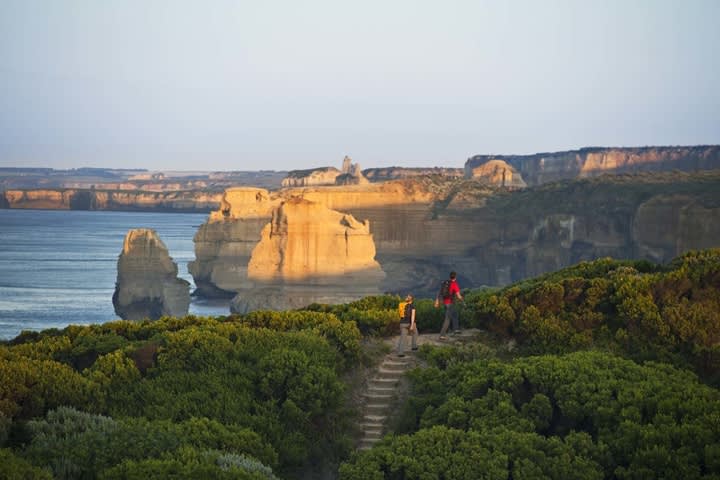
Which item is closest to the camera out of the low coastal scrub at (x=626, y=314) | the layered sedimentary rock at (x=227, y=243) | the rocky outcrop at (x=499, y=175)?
the low coastal scrub at (x=626, y=314)

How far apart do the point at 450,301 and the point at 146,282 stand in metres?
60.7

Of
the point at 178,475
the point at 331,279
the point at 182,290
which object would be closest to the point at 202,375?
the point at 178,475

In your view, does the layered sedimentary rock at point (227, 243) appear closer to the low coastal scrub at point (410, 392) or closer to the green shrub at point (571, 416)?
the low coastal scrub at point (410, 392)

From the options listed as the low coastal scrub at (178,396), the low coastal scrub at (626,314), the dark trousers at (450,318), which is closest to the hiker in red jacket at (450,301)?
the dark trousers at (450,318)

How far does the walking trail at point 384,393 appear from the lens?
62.2 ft

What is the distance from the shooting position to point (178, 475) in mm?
13523

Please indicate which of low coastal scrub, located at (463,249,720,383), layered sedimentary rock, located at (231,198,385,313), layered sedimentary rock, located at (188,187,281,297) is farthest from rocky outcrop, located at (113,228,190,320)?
low coastal scrub, located at (463,249,720,383)

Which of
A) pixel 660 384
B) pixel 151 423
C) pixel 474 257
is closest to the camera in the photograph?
pixel 151 423

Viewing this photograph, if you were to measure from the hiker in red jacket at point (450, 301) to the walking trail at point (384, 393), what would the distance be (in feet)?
0.93

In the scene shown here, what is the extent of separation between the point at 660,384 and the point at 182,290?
6440cm

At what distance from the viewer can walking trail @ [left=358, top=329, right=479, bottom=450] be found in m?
19.0

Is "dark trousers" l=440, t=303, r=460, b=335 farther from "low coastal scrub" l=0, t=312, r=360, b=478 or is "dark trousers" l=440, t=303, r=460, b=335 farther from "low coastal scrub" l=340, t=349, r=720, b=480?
"low coastal scrub" l=340, t=349, r=720, b=480

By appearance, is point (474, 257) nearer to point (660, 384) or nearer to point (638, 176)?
point (638, 176)

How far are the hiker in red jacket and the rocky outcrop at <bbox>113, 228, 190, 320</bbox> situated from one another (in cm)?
5784
